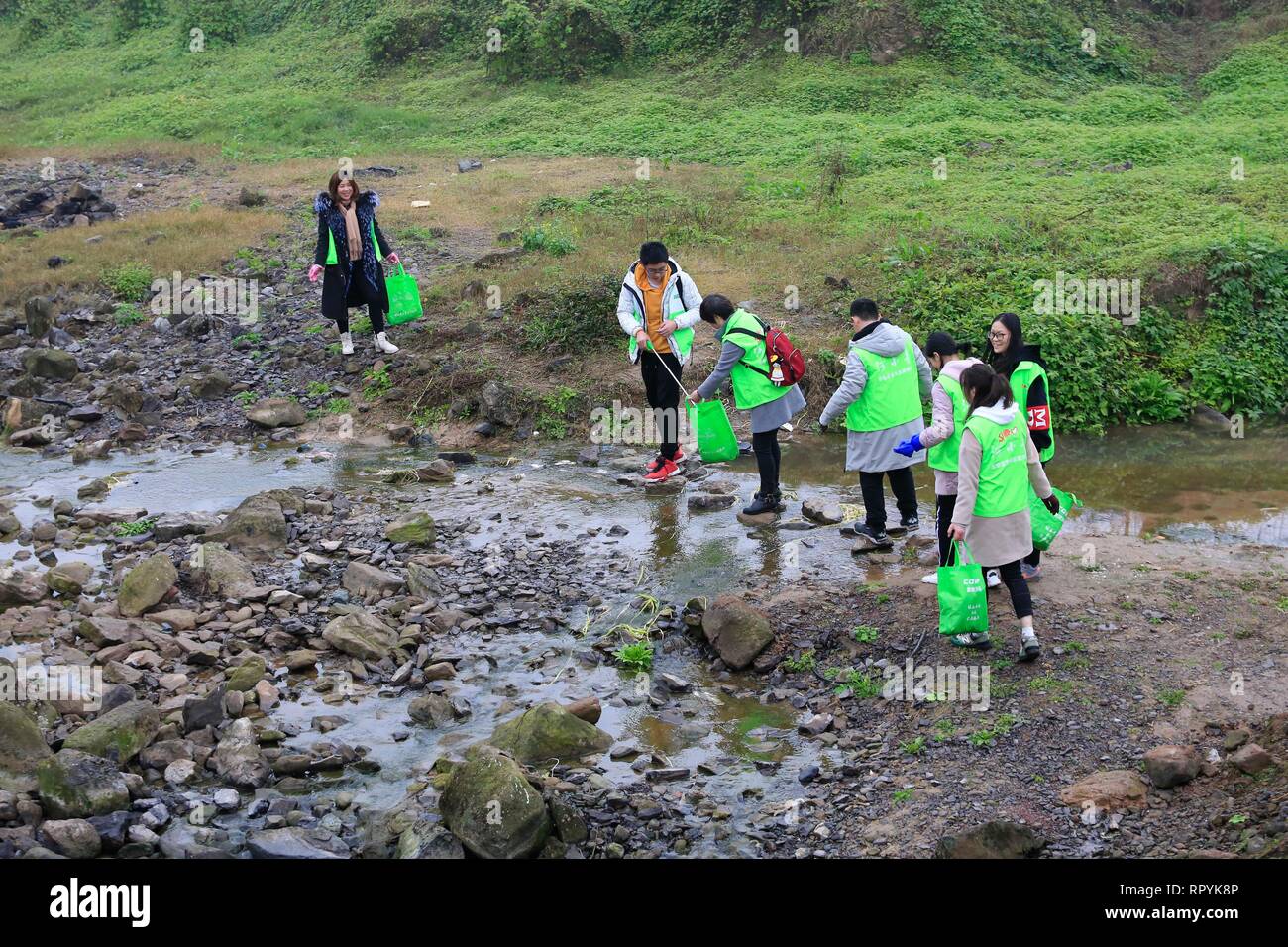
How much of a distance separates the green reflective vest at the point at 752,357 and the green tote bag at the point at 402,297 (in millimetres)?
4252

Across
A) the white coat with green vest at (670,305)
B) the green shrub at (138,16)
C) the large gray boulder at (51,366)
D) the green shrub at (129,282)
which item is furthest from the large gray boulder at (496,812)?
the green shrub at (138,16)

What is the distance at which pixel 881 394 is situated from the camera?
7.93 meters

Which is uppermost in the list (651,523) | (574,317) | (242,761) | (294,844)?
(574,317)

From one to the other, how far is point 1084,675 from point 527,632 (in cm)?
334

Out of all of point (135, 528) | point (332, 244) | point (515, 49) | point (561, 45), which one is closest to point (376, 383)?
point (332, 244)

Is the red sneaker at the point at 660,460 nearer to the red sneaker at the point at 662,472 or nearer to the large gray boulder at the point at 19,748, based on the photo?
the red sneaker at the point at 662,472

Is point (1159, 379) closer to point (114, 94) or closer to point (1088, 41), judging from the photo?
point (1088, 41)

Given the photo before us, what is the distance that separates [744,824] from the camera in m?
5.50

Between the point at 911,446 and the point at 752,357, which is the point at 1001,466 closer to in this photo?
the point at 911,446

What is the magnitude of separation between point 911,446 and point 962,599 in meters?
1.43

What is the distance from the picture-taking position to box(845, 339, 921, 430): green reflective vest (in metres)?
7.91

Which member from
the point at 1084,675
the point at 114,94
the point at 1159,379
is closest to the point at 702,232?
the point at 1159,379

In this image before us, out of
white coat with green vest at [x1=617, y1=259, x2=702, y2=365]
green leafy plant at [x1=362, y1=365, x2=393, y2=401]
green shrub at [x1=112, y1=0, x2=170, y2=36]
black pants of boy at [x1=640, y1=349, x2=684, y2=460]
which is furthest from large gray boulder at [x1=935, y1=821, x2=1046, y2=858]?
green shrub at [x1=112, y1=0, x2=170, y2=36]

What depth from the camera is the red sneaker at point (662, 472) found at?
976cm
